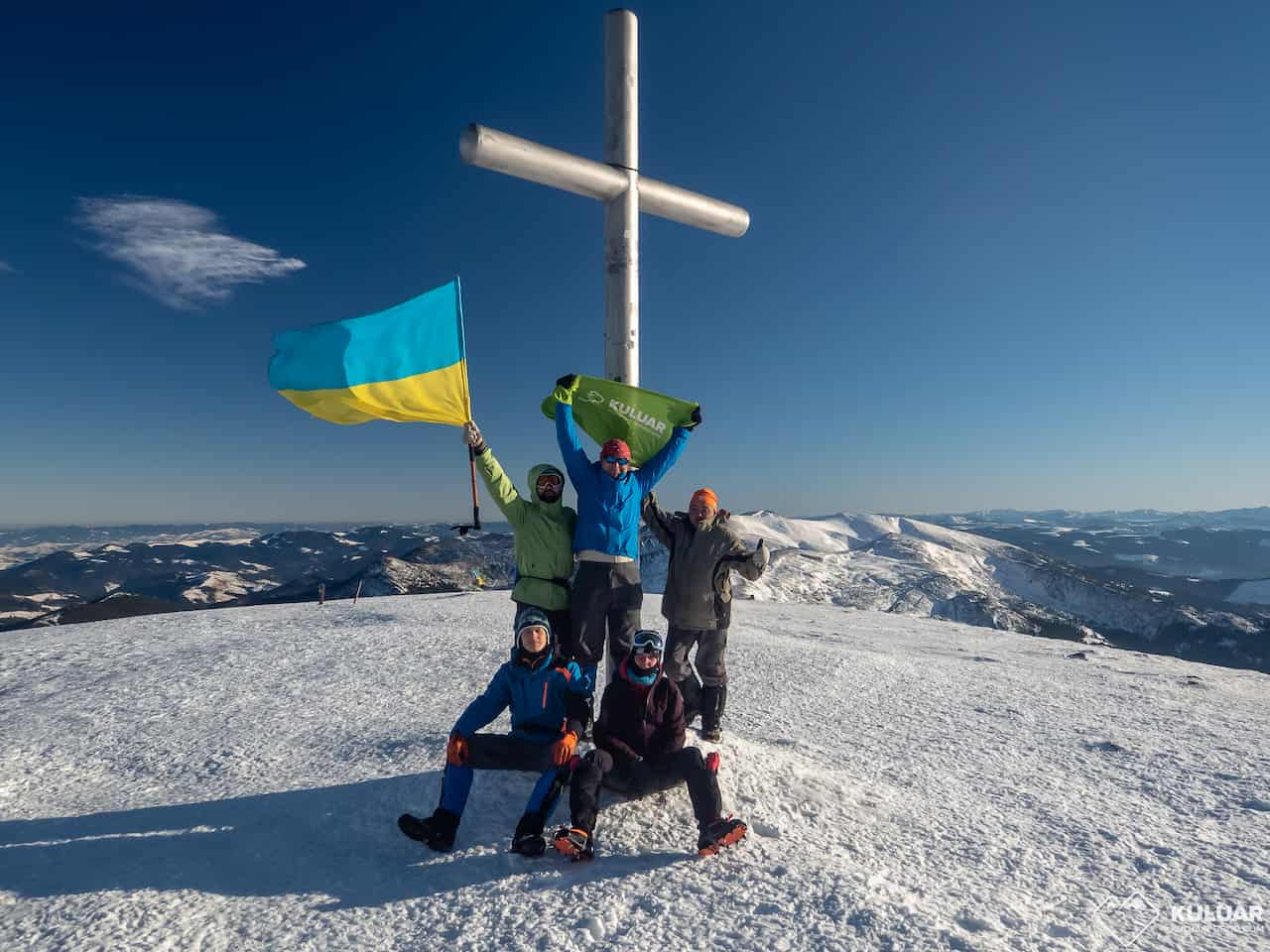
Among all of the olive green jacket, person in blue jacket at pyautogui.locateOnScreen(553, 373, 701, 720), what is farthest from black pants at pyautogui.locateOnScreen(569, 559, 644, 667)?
the olive green jacket

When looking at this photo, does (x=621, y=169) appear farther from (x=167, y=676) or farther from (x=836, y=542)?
(x=836, y=542)

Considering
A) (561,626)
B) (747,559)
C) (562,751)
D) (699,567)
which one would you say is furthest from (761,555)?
(562,751)

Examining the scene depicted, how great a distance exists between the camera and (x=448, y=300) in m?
5.67

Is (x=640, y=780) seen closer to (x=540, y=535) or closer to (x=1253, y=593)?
(x=540, y=535)

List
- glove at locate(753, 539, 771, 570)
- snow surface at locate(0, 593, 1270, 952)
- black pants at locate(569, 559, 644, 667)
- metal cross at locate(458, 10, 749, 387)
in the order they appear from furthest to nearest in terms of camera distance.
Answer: glove at locate(753, 539, 771, 570), metal cross at locate(458, 10, 749, 387), black pants at locate(569, 559, 644, 667), snow surface at locate(0, 593, 1270, 952)

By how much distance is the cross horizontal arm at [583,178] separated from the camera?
474 cm

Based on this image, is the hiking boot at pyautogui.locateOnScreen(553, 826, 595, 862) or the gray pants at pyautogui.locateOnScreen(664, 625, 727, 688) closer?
the hiking boot at pyautogui.locateOnScreen(553, 826, 595, 862)

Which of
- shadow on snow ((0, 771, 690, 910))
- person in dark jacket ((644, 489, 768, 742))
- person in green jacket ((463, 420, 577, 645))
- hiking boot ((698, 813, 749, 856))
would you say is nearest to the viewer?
shadow on snow ((0, 771, 690, 910))

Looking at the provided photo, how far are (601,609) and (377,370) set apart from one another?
2937 millimetres

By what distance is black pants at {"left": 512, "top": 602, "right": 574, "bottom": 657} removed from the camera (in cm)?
490

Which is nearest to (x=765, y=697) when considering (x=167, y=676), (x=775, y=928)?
(x=775, y=928)

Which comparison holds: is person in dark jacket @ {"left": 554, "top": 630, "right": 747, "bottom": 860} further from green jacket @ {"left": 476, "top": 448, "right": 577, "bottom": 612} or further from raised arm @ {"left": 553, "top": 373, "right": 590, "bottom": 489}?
raised arm @ {"left": 553, "top": 373, "right": 590, "bottom": 489}

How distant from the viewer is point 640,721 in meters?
4.29

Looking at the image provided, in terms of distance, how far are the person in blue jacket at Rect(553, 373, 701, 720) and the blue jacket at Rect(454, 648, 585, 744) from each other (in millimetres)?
383
